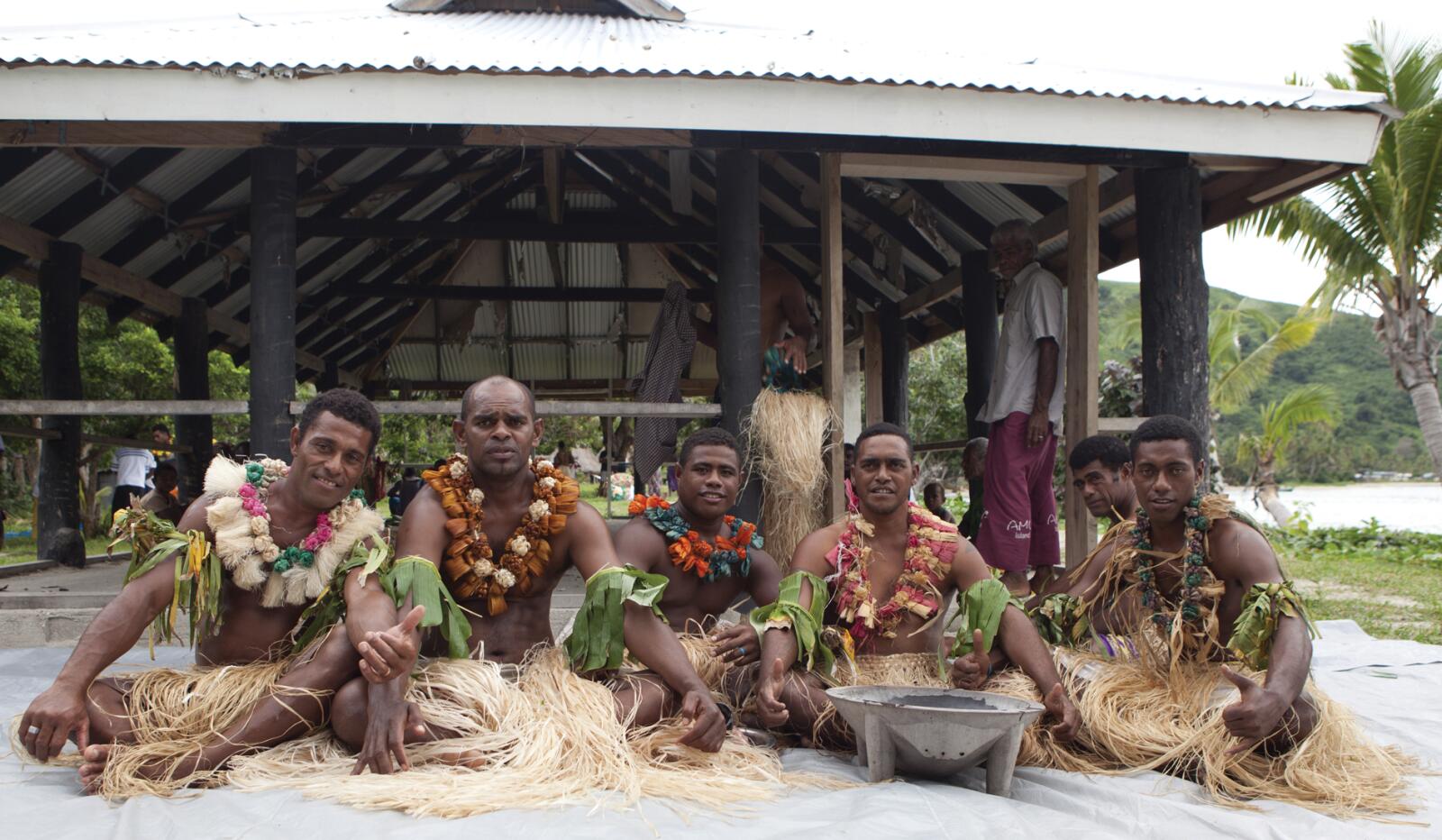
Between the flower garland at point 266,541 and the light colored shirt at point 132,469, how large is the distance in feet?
28.2

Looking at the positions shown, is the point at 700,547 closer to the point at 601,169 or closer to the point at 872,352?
the point at 601,169

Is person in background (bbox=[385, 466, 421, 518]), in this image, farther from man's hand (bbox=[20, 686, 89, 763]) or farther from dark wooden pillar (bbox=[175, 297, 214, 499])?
man's hand (bbox=[20, 686, 89, 763])

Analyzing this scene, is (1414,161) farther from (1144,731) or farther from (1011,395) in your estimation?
(1144,731)

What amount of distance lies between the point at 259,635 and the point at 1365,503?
41367 millimetres

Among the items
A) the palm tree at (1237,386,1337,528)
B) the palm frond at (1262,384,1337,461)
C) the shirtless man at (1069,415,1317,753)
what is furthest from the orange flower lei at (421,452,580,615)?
the palm frond at (1262,384,1337,461)

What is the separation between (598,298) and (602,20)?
2.61 metres

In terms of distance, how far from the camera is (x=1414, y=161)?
11992 millimetres

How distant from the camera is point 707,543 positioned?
13.8 ft

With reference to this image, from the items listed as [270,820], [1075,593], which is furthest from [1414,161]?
[270,820]

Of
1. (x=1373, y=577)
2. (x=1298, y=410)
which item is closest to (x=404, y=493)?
(x=1373, y=577)

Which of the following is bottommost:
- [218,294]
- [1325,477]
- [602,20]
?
[1325,477]

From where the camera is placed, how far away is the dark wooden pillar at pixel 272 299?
4.97 metres

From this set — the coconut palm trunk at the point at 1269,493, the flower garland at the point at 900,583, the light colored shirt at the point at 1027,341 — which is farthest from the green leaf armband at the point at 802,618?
the coconut palm trunk at the point at 1269,493

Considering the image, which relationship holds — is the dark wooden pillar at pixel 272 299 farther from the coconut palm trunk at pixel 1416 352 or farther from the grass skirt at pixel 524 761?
the coconut palm trunk at pixel 1416 352
